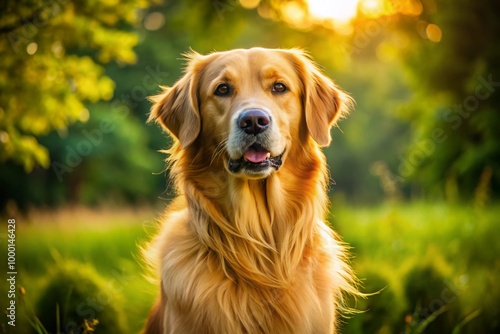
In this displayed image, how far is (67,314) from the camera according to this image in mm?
4504

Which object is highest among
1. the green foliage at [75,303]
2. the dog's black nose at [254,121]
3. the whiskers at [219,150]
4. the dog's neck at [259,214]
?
the dog's black nose at [254,121]

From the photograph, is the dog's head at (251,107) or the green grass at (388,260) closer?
the dog's head at (251,107)

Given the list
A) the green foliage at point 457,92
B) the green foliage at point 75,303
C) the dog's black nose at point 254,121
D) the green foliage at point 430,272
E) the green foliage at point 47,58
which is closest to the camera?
the dog's black nose at point 254,121

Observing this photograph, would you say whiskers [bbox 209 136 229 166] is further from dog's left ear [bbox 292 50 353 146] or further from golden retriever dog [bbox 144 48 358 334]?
dog's left ear [bbox 292 50 353 146]

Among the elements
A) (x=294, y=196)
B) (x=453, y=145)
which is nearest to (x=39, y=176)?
(x=453, y=145)

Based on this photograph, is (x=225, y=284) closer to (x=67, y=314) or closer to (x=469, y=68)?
(x=67, y=314)

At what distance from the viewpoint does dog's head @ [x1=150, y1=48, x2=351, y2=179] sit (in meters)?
3.30

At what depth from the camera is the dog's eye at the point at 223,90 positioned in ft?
11.6

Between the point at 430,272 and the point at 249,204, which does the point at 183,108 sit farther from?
the point at 430,272

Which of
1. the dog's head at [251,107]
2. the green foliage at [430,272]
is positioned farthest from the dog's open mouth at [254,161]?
the green foliage at [430,272]

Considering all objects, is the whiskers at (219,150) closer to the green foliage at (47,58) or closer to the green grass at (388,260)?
the green grass at (388,260)

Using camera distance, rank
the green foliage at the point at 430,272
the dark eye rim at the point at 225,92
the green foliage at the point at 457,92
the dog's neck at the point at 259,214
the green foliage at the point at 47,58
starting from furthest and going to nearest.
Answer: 1. the green foliage at the point at 457,92
2. the green foliage at the point at 47,58
3. the green foliage at the point at 430,272
4. the dark eye rim at the point at 225,92
5. the dog's neck at the point at 259,214

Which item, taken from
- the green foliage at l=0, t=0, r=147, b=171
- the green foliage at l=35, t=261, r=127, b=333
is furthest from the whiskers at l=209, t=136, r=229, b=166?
the green foliage at l=0, t=0, r=147, b=171

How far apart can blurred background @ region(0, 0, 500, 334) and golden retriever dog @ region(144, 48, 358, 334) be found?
2.65 ft
